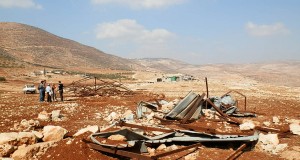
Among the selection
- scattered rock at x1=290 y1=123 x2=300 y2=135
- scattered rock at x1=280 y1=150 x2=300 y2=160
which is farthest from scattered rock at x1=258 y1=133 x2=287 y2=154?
scattered rock at x1=290 y1=123 x2=300 y2=135

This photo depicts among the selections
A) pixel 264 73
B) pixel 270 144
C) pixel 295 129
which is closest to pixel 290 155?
pixel 270 144

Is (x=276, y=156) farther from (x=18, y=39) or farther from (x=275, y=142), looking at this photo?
(x=18, y=39)

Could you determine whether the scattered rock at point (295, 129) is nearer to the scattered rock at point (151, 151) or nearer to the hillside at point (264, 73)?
the scattered rock at point (151, 151)

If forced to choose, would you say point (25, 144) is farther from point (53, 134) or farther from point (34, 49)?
point (34, 49)

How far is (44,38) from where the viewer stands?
129 m

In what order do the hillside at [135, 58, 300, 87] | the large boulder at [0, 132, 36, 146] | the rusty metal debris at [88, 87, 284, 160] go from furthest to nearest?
the hillside at [135, 58, 300, 87]
the large boulder at [0, 132, 36, 146]
the rusty metal debris at [88, 87, 284, 160]

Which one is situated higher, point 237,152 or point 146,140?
point 146,140

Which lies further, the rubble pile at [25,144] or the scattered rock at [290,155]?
the scattered rock at [290,155]

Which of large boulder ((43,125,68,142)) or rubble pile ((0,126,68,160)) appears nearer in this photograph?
rubble pile ((0,126,68,160))

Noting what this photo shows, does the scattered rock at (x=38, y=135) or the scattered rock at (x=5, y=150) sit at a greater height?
the scattered rock at (x=38, y=135)

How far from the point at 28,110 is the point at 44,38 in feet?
396

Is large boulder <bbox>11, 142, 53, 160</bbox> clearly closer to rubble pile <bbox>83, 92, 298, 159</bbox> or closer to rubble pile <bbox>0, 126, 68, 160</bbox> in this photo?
rubble pile <bbox>0, 126, 68, 160</bbox>


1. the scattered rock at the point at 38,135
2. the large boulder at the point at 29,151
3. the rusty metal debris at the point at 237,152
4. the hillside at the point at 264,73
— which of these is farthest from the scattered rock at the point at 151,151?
the hillside at the point at 264,73

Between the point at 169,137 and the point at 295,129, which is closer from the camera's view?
the point at 169,137
